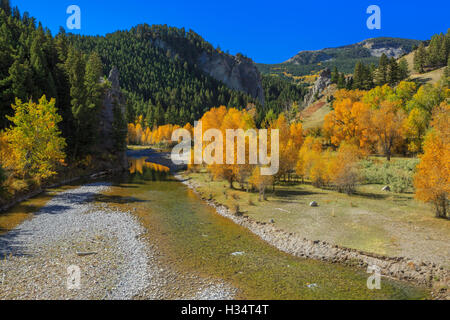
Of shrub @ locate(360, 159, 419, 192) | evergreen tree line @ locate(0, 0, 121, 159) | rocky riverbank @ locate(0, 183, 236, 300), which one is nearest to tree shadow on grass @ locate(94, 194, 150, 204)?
rocky riverbank @ locate(0, 183, 236, 300)

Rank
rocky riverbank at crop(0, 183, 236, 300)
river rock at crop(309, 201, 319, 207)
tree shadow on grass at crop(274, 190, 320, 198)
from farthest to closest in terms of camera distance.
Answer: tree shadow on grass at crop(274, 190, 320, 198)
river rock at crop(309, 201, 319, 207)
rocky riverbank at crop(0, 183, 236, 300)

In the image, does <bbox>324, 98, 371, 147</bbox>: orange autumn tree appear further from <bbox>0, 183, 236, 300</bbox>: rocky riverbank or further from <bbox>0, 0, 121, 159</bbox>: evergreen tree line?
<bbox>0, 0, 121, 159</bbox>: evergreen tree line

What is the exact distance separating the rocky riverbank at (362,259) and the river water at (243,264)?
0.66m

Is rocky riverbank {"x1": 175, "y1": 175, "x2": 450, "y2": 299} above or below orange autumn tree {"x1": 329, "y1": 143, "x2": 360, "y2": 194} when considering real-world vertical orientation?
below

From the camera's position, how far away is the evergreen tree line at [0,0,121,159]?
42.2 meters

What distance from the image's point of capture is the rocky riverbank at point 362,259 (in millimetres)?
14302

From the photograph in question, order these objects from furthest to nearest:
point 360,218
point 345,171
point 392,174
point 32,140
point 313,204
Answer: point 392,174
point 32,140
point 345,171
point 313,204
point 360,218

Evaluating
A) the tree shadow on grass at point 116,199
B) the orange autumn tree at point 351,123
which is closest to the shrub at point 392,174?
the orange autumn tree at point 351,123

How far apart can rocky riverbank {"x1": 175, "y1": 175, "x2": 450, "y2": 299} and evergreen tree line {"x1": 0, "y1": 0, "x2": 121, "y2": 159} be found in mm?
42478

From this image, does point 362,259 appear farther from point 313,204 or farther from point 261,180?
point 261,180

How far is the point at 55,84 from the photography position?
169 feet

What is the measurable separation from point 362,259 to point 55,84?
6001cm

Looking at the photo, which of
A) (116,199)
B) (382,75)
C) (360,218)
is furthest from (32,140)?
(382,75)

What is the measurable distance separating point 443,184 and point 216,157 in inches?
1053
